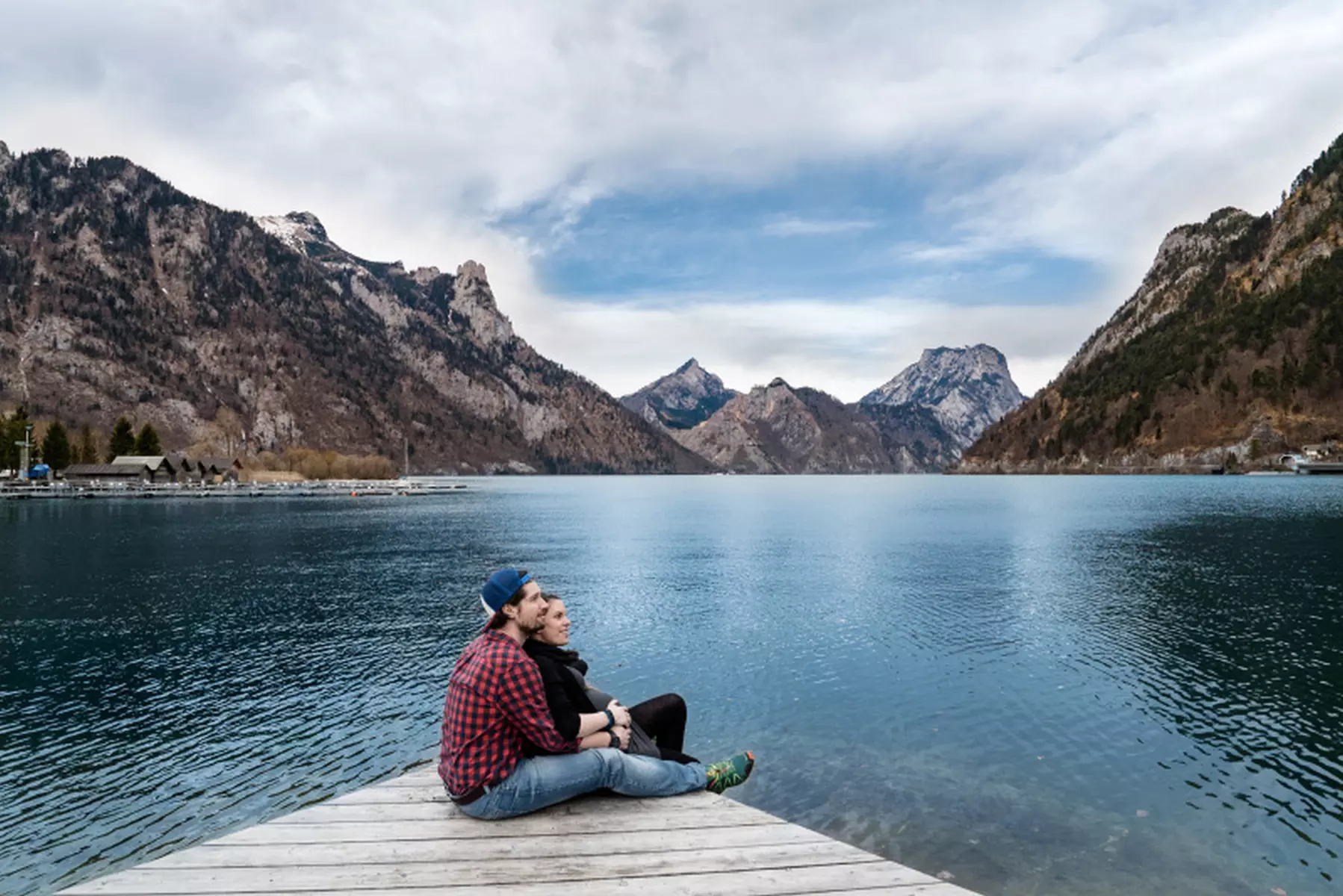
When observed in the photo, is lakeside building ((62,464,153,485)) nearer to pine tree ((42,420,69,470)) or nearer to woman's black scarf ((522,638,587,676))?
pine tree ((42,420,69,470))

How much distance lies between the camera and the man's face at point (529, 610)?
30.1 ft

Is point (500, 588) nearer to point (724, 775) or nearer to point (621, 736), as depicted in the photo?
point (621, 736)

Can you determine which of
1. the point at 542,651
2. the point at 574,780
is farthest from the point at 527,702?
the point at 574,780

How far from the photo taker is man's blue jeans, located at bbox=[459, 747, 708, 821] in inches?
354

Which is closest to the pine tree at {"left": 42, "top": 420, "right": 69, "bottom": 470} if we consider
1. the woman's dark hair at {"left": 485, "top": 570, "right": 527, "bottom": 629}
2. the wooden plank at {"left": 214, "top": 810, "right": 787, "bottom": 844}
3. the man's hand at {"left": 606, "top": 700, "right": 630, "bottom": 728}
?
the wooden plank at {"left": 214, "top": 810, "right": 787, "bottom": 844}

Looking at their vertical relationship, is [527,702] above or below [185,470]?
below

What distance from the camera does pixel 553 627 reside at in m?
9.37

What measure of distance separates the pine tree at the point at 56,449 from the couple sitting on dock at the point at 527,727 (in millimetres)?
228726

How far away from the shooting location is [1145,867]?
554 inches

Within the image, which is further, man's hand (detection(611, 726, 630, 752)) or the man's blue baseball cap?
man's hand (detection(611, 726, 630, 752))

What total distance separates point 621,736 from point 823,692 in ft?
57.6

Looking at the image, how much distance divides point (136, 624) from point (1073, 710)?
39362mm

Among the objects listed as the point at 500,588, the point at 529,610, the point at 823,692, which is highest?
the point at 500,588

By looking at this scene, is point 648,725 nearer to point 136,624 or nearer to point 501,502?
point 136,624
